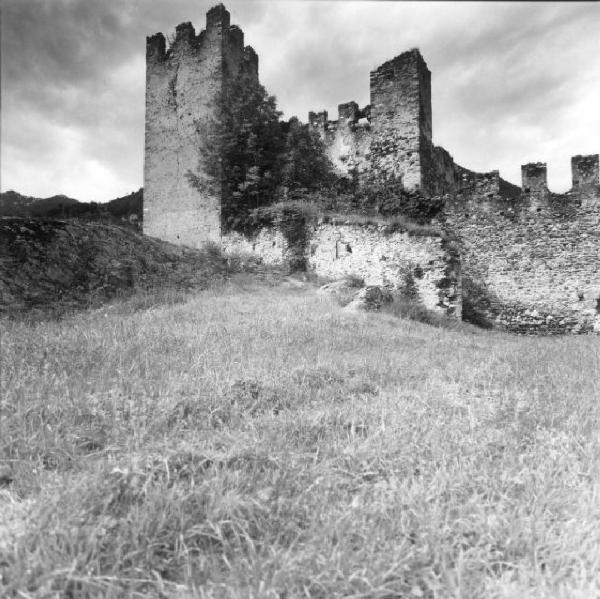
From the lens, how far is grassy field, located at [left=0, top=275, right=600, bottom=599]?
73.0 inches

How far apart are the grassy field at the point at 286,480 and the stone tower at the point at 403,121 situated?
515 inches

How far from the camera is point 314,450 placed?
2.94 meters

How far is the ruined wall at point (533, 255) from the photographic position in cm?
1405

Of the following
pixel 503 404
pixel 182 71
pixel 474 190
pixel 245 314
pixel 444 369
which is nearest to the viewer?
pixel 503 404

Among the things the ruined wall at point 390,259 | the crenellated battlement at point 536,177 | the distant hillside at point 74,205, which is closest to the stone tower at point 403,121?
the crenellated battlement at point 536,177

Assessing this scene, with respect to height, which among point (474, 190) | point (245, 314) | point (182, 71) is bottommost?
point (245, 314)

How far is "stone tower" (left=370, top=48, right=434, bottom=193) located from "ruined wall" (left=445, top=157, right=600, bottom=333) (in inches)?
88.1

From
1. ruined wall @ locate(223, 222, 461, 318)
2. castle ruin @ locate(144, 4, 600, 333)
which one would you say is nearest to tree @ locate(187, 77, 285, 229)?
castle ruin @ locate(144, 4, 600, 333)

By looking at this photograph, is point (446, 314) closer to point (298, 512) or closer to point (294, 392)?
point (294, 392)

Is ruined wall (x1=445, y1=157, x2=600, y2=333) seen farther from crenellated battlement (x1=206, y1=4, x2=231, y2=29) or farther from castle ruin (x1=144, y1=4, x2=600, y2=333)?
crenellated battlement (x1=206, y1=4, x2=231, y2=29)

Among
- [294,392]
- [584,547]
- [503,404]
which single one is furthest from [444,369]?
[584,547]

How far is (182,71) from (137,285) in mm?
11647

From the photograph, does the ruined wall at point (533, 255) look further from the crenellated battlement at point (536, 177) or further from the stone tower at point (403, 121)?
the stone tower at point (403, 121)

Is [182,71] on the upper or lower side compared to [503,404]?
upper
